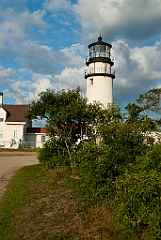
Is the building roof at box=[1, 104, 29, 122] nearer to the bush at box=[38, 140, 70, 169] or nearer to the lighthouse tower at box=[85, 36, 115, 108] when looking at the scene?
the lighthouse tower at box=[85, 36, 115, 108]

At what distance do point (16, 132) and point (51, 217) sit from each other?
94.5 ft

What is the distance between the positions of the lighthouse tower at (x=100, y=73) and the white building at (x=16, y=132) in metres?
12.3

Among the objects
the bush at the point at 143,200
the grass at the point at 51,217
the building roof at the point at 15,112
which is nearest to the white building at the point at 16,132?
the building roof at the point at 15,112

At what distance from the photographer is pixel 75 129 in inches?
654

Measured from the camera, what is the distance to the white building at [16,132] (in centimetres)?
3525

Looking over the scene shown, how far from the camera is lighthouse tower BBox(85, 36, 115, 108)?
A: 24828 mm

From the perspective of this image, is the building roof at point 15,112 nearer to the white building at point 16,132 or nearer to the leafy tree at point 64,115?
the white building at point 16,132

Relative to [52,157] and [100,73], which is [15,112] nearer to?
[100,73]

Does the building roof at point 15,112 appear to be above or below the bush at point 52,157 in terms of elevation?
above

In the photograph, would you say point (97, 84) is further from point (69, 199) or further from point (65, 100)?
point (69, 199)

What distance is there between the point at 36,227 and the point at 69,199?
2.38 metres

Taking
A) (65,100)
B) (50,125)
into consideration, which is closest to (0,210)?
(50,125)

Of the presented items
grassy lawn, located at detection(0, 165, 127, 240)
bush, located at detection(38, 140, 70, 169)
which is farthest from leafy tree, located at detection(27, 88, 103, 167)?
grassy lawn, located at detection(0, 165, 127, 240)

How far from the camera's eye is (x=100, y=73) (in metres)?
24.8
